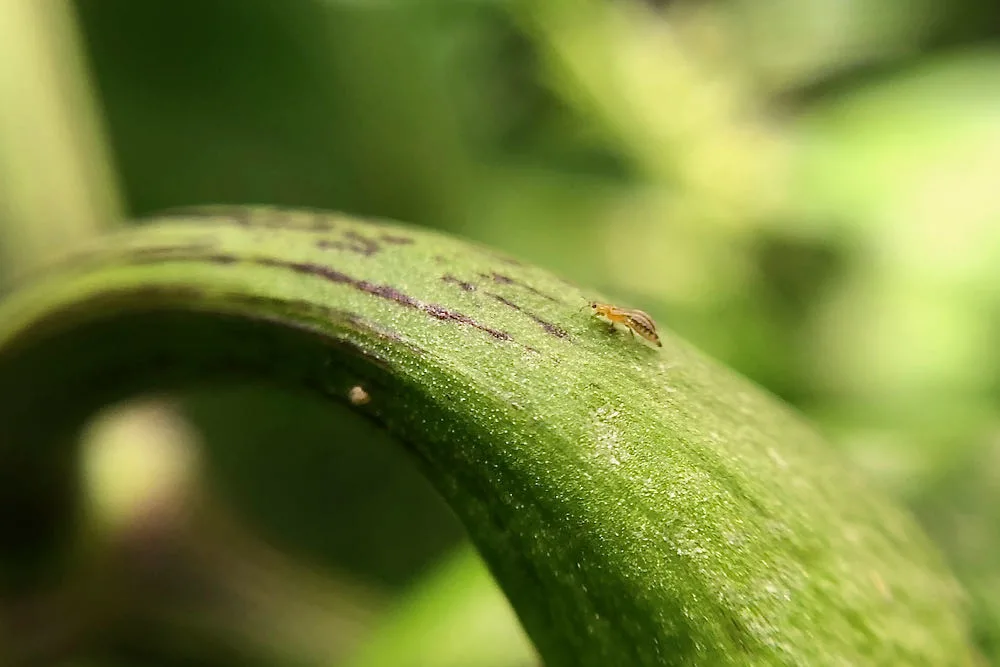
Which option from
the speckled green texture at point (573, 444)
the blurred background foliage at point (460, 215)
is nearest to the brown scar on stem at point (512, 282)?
the speckled green texture at point (573, 444)

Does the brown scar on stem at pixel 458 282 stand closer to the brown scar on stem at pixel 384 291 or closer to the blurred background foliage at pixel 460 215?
the brown scar on stem at pixel 384 291

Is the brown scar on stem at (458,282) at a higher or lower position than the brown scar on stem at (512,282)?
lower

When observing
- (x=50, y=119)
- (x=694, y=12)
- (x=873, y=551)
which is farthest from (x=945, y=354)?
(x=50, y=119)

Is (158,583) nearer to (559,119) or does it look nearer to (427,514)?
(427,514)

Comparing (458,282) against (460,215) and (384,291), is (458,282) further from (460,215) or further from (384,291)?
(460,215)

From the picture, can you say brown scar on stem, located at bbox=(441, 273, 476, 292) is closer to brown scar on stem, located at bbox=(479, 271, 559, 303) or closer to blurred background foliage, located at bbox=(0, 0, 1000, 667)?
brown scar on stem, located at bbox=(479, 271, 559, 303)

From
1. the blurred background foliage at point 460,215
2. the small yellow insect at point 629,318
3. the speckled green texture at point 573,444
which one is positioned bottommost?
the speckled green texture at point 573,444

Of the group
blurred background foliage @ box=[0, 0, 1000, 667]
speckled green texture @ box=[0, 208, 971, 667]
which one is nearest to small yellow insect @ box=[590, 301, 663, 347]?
speckled green texture @ box=[0, 208, 971, 667]
